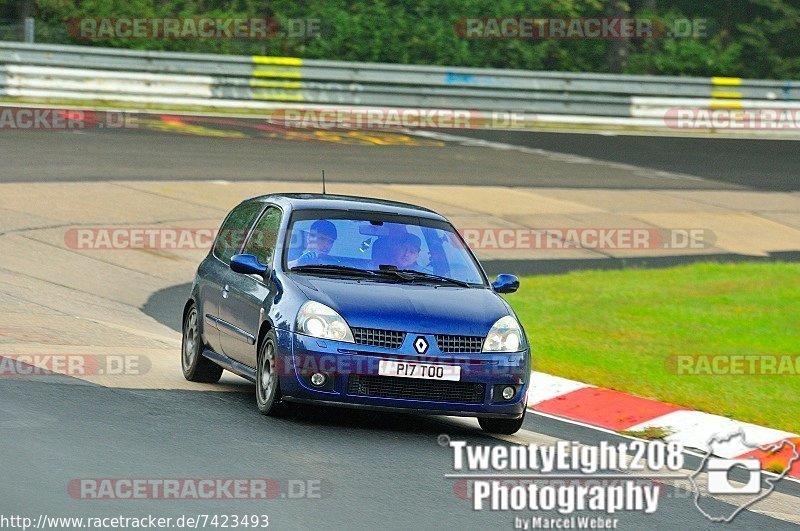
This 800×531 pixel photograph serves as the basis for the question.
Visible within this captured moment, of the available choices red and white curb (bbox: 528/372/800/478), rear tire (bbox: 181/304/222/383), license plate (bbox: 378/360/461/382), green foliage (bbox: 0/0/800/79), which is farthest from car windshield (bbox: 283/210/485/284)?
green foliage (bbox: 0/0/800/79)

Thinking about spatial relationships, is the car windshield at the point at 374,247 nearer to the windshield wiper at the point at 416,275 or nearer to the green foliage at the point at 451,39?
the windshield wiper at the point at 416,275

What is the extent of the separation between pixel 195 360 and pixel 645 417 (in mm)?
3306

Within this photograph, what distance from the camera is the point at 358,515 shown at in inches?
282

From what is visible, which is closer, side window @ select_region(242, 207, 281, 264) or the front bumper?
the front bumper

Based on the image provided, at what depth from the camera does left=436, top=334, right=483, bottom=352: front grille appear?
9305mm

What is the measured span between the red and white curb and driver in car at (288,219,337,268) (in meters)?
2.25

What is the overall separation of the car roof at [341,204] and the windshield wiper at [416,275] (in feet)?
2.18

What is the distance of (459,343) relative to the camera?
9367mm

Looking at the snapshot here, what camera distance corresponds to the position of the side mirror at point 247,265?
33.3 feet

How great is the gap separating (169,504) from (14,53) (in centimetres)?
2302
